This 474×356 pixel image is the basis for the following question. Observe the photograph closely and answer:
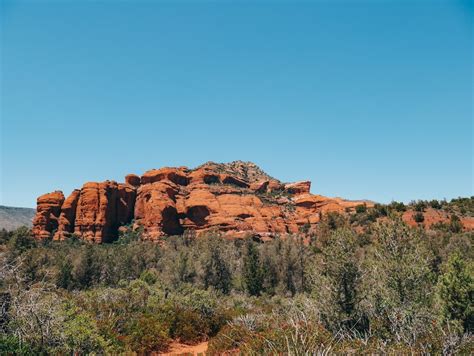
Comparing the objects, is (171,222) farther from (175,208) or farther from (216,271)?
(216,271)

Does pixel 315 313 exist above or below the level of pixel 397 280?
below

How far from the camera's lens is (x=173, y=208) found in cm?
10750

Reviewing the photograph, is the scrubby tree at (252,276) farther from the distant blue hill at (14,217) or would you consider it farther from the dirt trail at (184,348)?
the distant blue hill at (14,217)

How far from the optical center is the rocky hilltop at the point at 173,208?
100812 millimetres

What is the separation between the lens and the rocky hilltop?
101 m

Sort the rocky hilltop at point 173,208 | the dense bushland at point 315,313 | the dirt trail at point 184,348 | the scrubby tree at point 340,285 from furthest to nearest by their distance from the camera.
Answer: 1. the rocky hilltop at point 173,208
2. the dirt trail at point 184,348
3. the scrubby tree at point 340,285
4. the dense bushland at point 315,313

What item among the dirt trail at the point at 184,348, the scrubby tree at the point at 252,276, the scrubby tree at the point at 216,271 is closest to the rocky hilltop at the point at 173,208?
the scrubby tree at the point at 216,271

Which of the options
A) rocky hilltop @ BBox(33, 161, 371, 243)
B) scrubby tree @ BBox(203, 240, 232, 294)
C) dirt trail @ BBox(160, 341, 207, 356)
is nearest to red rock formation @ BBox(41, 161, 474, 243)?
rocky hilltop @ BBox(33, 161, 371, 243)

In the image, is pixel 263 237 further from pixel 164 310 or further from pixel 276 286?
pixel 164 310

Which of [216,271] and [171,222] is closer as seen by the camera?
[216,271]

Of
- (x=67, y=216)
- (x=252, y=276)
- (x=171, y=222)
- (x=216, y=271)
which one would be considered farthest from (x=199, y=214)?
(x=252, y=276)

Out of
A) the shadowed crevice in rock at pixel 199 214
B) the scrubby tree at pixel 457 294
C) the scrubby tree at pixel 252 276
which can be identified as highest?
the shadowed crevice in rock at pixel 199 214

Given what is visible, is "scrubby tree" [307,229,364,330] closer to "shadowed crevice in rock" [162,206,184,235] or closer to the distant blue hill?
"shadowed crevice in rock" [162,206,184,235]

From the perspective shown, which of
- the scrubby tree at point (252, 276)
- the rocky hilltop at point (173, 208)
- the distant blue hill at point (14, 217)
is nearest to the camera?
the scrubby tree at point (252, 276)
